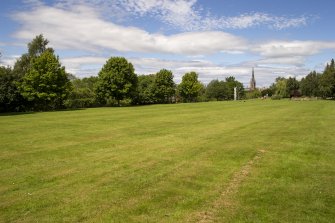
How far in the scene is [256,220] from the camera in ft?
24.4

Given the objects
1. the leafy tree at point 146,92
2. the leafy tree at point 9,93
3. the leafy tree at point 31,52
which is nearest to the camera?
the leafy tree at point 9,93

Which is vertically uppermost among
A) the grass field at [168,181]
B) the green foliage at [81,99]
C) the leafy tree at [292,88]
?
the leafy tree at [292,88]

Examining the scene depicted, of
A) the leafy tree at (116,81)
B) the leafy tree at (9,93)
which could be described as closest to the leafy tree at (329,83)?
the leafy tree at (116,81)

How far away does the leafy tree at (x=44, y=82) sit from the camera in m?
62.0

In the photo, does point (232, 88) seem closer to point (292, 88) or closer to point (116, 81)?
point (292, 88)

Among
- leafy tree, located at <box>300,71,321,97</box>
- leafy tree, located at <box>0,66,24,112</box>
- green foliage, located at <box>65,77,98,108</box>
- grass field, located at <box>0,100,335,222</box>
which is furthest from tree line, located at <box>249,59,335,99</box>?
grass field, located at <box>0,100,335,222</box>

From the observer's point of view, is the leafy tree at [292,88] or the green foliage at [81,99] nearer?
the green foliage at [81,99]

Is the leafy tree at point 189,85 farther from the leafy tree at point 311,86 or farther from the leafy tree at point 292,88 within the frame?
the leafy tree at point 292,88

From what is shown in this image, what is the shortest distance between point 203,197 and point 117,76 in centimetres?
7473

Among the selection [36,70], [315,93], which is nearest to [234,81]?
[315,93]

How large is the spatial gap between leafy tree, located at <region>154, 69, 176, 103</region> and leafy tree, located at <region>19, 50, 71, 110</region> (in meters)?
41.3

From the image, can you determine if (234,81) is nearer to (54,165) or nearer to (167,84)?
(167,84)

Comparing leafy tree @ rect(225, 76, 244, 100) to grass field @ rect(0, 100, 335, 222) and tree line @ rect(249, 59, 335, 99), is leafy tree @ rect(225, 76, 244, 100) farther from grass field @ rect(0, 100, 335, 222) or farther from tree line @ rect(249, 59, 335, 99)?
grass field @ rect(0, 100, 335, 222)

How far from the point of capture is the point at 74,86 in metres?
81.4
